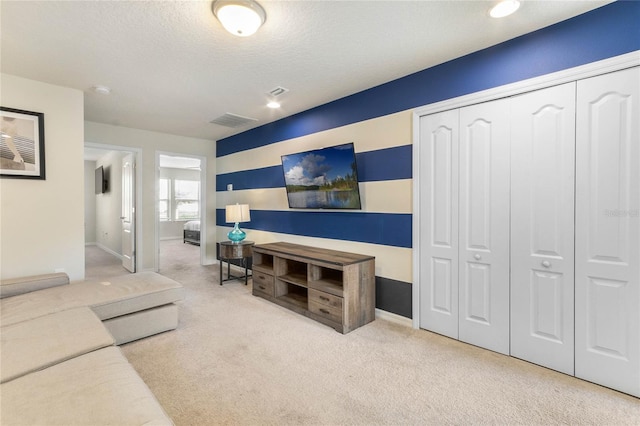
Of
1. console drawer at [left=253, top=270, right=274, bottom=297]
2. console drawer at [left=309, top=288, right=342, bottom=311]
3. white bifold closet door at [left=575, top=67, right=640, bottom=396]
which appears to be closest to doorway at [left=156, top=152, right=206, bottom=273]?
console drawer at [left=253, top=270, right=274, bottom=297]

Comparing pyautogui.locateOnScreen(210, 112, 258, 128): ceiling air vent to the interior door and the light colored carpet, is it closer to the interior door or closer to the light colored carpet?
the interior door

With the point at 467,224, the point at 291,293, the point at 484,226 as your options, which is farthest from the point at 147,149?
the point at 484,226

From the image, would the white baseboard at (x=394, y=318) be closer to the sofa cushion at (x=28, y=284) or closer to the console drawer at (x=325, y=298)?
the console drawer at (x=325, y=298)

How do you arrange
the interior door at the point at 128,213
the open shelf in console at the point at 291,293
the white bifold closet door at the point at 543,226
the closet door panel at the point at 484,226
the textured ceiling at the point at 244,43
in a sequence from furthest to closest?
the interior door at the point at 128,213, the open shelf in console at the point at 291,293, the closet door panel at the point at 484,226, the white bifold closet door at the point at 543,226, the textured ceiling at the point at 244,43

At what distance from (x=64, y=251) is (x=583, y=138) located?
16.2 ft

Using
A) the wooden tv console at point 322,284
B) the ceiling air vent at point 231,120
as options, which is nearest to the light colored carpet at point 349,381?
the wooden tv console at point 322,284

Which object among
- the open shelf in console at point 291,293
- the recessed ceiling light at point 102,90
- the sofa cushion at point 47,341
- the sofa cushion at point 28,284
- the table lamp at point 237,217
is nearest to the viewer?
the sofa cushion at point 47,341

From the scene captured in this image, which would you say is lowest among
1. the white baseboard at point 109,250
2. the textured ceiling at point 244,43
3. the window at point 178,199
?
the white baseboard at point 109,250

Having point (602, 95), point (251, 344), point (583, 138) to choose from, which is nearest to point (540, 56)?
point (602, 95)

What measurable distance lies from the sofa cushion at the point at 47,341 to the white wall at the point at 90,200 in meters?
7.83

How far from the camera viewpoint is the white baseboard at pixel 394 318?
2963 millimetres

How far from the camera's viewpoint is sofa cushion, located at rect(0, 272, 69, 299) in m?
2.51

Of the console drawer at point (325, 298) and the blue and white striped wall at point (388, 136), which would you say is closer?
the blue and white striped wall at point (388, 136)

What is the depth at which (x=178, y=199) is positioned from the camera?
32.3 feet
